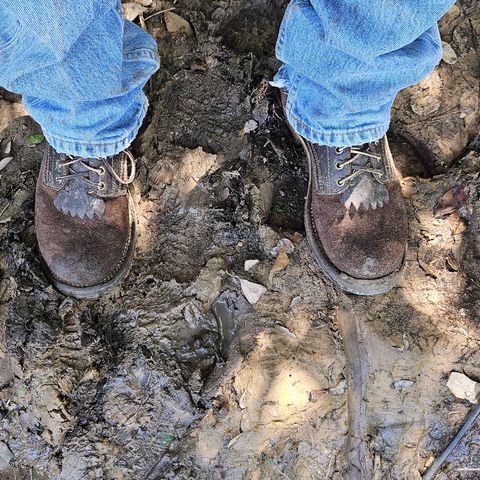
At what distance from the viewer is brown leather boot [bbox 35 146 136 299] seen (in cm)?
169

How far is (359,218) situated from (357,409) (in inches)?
26.1

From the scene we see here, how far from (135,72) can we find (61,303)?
0.84 metres

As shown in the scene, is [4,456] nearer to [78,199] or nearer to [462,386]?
[78,199]

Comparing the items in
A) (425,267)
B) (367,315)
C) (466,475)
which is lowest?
(466,475)

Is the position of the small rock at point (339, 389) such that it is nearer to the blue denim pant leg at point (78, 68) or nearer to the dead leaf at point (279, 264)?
the dead leaf at point (279, 264)

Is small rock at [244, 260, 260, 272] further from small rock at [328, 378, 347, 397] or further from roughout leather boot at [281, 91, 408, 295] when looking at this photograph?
small rock at [328, 378, 347, 397]

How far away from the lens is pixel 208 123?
1.93 m

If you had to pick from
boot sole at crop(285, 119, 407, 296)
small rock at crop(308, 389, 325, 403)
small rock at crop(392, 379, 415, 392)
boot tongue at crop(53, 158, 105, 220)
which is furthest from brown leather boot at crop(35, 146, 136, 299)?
small rock at crop(392, 379, 415, 392)

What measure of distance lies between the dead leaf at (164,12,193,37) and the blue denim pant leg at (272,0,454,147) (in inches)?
23.4

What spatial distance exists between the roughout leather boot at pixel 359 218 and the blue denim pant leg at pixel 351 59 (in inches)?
6.9

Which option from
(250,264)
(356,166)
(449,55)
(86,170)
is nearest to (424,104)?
(449,55)

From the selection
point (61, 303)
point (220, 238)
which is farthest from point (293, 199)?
point (61, 303)

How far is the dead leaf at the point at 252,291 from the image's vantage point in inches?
69.1

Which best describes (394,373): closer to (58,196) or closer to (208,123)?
(208,123)
